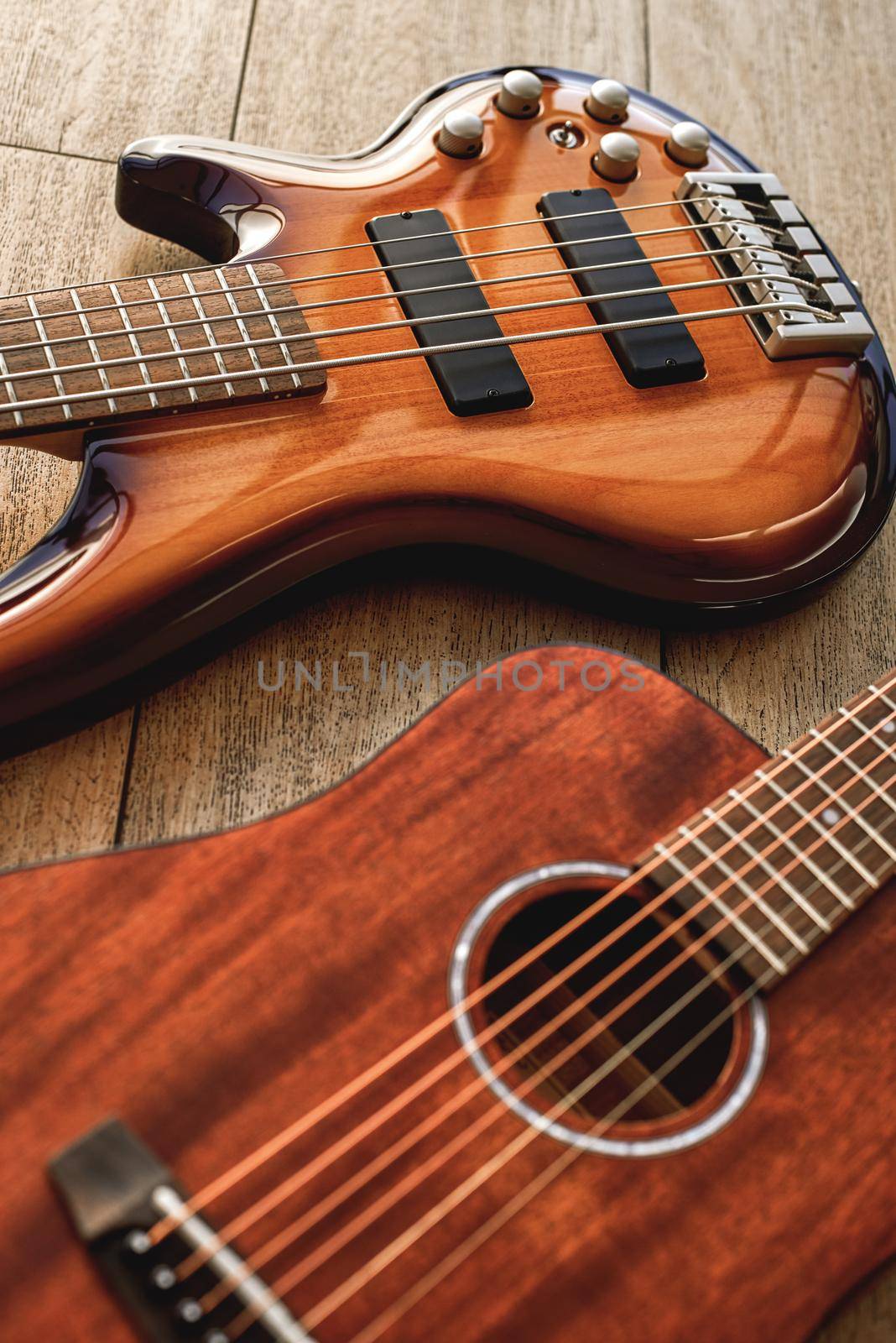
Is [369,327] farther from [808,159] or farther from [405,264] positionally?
[808,159]

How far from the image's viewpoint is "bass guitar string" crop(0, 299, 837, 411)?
Answer: 70 centimetres

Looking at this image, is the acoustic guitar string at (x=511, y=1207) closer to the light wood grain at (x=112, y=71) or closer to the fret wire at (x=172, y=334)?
the fret wire at (x=172, y=334)

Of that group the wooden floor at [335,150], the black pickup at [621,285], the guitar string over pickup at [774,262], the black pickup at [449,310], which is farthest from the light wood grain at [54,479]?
the guitar string over pickup at [774,262]

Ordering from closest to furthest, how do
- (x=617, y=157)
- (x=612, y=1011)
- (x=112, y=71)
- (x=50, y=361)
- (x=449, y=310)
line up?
(x=612, y=1011) < (x=50, y=361) < (x=449, y=310) < (x=617, y=157) < (x=112, y=71)

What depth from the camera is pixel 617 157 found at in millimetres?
929

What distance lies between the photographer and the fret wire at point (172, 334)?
72cm

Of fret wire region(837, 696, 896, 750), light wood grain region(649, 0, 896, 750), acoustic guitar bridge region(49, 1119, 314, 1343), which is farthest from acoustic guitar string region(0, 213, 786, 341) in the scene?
acoustic guitar bridge region(49, 1119, 314, 1343)

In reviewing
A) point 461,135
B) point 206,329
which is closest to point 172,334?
point 206,329

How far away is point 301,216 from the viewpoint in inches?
33.7

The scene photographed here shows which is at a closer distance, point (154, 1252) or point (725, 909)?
point (154, 1252)

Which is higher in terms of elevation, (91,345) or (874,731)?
(91,345)

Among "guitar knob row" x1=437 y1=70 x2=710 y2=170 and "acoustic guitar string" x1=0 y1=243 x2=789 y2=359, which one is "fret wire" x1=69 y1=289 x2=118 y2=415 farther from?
"guitar knob row" x1=437 y1=70 x2=710 y2=170

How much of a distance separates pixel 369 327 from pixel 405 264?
0.29 ft

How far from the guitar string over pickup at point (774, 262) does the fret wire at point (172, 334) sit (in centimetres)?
44
